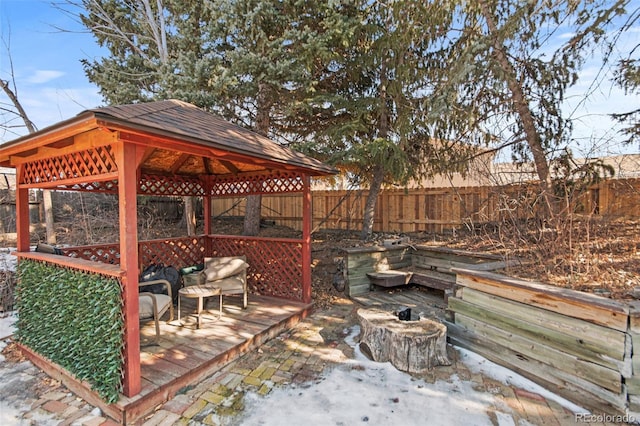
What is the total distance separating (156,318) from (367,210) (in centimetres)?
464

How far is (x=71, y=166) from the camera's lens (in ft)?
9.74

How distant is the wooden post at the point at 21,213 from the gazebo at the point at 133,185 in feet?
0.03

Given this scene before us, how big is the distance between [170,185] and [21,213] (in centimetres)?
201

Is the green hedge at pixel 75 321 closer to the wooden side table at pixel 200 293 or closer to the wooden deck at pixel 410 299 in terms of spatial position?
the wooden side table at pixel 200 293

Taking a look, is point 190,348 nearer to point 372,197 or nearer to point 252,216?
point 252,216

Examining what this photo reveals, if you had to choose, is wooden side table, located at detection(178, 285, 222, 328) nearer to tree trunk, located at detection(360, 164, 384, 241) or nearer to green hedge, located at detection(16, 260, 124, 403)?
green hedge, located at detection(16, 260, 124, 403)

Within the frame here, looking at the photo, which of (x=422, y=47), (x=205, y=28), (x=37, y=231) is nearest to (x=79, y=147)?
(x=205, y=28)

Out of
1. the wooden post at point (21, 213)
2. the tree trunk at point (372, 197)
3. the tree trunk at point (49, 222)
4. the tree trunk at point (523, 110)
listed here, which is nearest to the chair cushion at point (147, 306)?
the wooden post at point (21, 213)

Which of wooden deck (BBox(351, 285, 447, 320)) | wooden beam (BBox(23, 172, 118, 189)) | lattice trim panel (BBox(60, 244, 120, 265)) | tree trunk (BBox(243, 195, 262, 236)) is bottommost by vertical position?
wooden deck (BBox(351, 285, 447, 320))

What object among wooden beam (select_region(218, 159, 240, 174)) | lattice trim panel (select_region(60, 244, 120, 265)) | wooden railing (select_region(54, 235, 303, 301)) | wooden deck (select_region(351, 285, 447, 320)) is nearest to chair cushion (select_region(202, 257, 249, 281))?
wooden railing (select_region(54, 235, 303, 301))

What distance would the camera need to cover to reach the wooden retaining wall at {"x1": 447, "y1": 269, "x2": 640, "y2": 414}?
7.50 ft

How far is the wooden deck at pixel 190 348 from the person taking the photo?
2.51 metres

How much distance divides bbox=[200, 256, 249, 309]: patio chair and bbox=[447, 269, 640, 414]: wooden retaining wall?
2.86m

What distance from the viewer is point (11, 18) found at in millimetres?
7090
